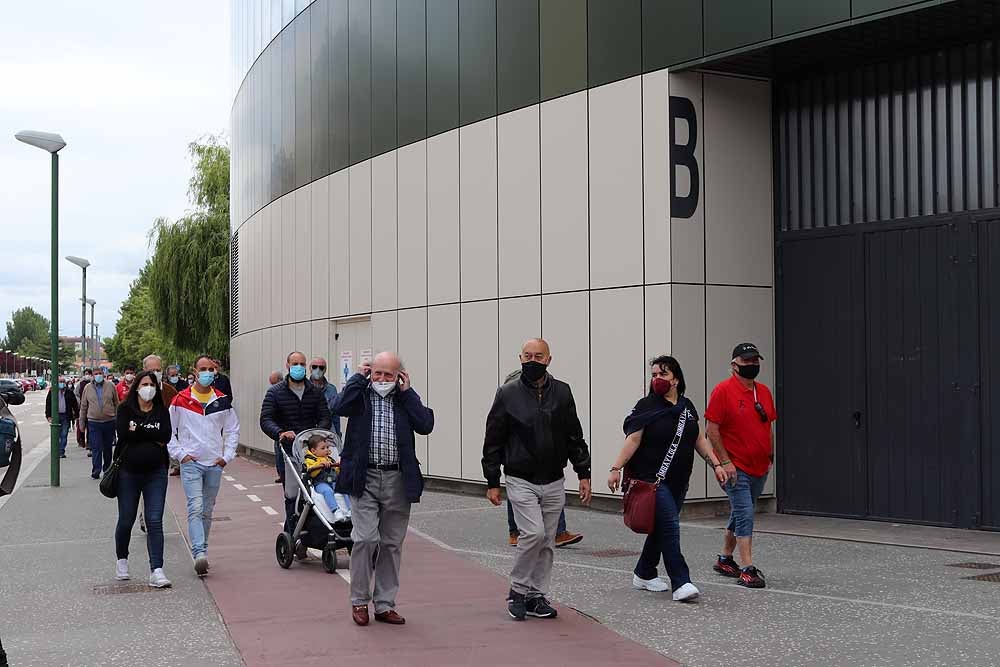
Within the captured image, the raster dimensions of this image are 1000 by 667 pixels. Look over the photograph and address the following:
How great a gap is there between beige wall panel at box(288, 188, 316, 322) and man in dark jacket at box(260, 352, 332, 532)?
11942 mm

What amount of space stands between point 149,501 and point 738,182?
752cm

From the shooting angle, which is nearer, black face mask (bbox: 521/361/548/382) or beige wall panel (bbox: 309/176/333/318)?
black face mask (bbox: 521/361/548/382)

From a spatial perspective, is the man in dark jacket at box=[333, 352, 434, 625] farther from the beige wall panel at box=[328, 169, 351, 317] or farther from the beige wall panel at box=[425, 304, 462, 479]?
the beige wall panel at box=[328, 169, 351, 317]

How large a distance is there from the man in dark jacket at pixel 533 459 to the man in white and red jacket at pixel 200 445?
2.99 meters

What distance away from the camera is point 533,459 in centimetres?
762

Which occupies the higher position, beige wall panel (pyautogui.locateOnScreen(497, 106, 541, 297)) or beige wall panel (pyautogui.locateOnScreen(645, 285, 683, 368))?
beige wall panel (pyautogui.locateOnScreen(497, 106, 541, 297))

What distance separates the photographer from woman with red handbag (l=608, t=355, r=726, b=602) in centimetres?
815

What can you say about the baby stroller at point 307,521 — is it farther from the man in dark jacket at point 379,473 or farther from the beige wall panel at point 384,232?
the beige wall panel at point 384,232

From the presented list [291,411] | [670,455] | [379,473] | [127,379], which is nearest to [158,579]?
[291,411]

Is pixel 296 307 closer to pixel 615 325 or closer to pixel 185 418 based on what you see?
pixel 615 325

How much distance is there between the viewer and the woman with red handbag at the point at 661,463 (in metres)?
8.15

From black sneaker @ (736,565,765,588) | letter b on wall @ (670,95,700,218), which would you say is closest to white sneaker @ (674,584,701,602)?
black sneaker @ (736,565,765,588)

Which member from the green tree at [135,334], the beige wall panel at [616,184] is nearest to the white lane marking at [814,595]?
the beige wall panel at [616,184]

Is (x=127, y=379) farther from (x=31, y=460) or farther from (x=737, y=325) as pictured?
(x=737, y=325)
